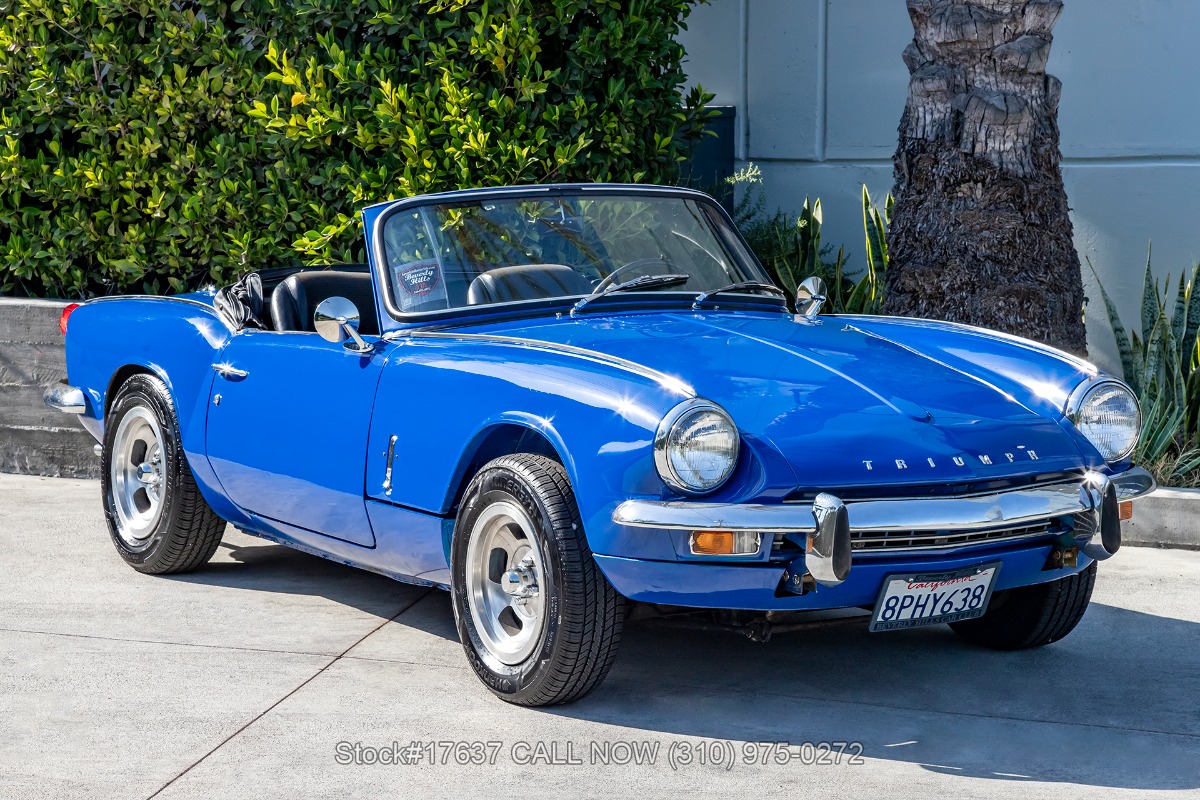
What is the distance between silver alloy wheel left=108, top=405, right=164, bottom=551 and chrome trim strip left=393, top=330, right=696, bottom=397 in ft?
5.18

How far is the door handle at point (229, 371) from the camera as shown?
533 centimetres

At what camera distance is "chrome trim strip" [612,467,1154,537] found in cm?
377

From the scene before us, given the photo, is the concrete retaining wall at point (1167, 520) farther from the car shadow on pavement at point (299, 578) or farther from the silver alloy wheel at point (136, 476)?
the silver alloy wheel at point (136, 476)

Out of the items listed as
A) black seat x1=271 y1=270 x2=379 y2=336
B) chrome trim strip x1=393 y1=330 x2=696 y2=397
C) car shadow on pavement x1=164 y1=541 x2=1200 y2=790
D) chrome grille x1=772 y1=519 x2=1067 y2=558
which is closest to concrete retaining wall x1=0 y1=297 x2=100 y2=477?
black seat x1=271 y1=270 x2=379 y2=336

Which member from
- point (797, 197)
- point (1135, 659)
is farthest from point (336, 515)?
point (797, 197)

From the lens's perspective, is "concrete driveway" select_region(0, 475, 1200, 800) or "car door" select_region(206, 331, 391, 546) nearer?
"concrete driveway" select_region(0, 475, 1200, 800)

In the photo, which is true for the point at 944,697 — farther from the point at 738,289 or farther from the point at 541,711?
the point at 738,289

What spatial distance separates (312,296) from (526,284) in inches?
44.4

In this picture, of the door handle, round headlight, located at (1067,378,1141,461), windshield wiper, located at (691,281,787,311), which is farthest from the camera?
the door handle

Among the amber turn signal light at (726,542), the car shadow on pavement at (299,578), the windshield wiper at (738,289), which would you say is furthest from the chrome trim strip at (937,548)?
the car shadow on pavement at (299,578)

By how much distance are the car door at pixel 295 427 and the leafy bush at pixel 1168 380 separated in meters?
3.68

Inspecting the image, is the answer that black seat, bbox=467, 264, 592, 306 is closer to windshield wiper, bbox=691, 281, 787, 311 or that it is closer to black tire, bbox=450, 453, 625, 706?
windshield wiper, bbox=691, 281, 787, 311

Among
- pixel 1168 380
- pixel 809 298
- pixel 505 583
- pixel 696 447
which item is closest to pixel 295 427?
pixel 505 583

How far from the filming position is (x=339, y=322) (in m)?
4.82
